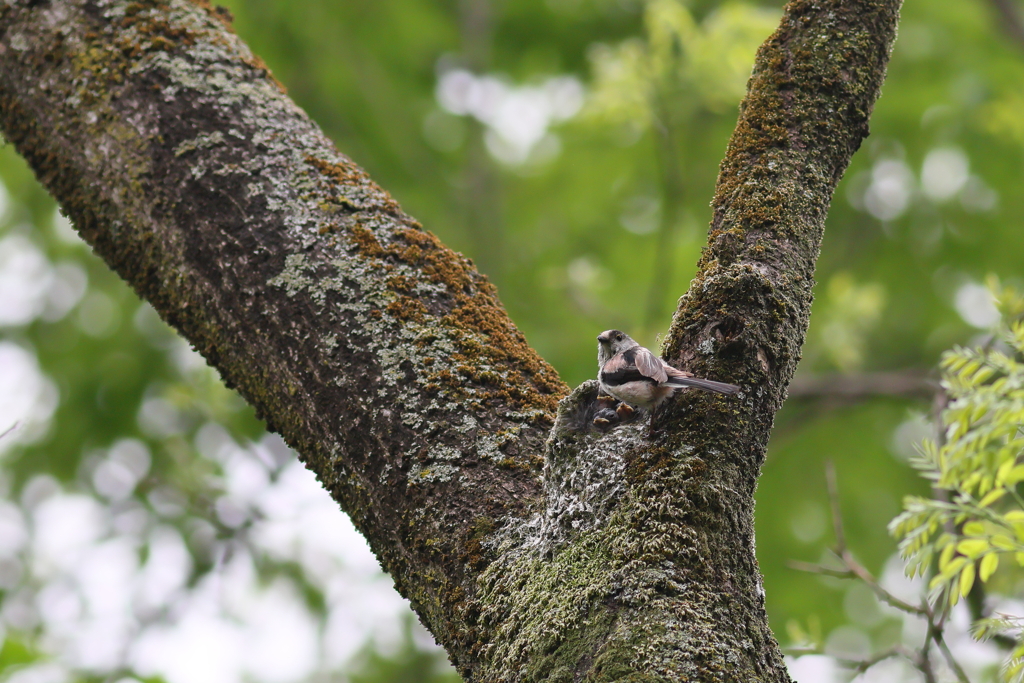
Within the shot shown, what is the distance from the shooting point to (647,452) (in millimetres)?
1889

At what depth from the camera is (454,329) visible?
2346 mm

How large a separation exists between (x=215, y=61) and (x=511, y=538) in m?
1.93

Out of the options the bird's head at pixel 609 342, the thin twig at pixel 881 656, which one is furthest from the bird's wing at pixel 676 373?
the thin twig at pixel 881 656

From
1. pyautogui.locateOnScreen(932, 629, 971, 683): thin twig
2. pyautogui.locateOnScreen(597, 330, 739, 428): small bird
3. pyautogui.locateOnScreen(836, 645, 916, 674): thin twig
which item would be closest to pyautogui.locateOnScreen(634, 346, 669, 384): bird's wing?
pyautogui.locateOnScreen(597, 330, 739, 428): small bird

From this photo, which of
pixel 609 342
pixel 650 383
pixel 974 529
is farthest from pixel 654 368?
pixel 609 342

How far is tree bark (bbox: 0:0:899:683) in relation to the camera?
5.81ft

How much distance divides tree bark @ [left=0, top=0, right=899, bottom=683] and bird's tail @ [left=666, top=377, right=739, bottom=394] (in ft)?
0.08

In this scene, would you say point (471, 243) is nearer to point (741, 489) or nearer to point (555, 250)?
point (555, 250)

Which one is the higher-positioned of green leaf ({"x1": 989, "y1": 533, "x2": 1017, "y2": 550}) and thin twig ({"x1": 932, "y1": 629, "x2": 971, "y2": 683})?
thin twig ({"x1": 932, "y1": 629, "x2": 971, "y2": 683})

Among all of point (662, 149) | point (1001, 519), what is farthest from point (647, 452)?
point (662, 149)

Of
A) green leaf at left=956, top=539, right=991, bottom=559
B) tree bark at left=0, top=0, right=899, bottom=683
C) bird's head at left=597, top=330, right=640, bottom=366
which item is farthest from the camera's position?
bird's head at left=597, top=330, right=640, bottom=366

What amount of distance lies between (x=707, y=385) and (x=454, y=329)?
77 cm

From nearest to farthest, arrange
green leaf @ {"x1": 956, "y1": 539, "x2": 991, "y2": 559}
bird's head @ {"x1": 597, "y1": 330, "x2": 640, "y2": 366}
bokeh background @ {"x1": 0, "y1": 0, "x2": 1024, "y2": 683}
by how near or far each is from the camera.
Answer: green leaf @ {"x1": 956, "y1": 539, "x2": 991, "y2": 559} → bird's head @ {"x1": 597, "y1": 330, "x2": 640, "y2": 366} → bokeh background @ {"x1": 0, "y1": 0, "x2": 1024, "y2": 683}

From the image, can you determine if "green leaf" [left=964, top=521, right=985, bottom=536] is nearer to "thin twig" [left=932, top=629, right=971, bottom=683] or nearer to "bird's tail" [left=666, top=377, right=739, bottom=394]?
"bird's tail" [left=666, top=377, right=739, bottom=394]
